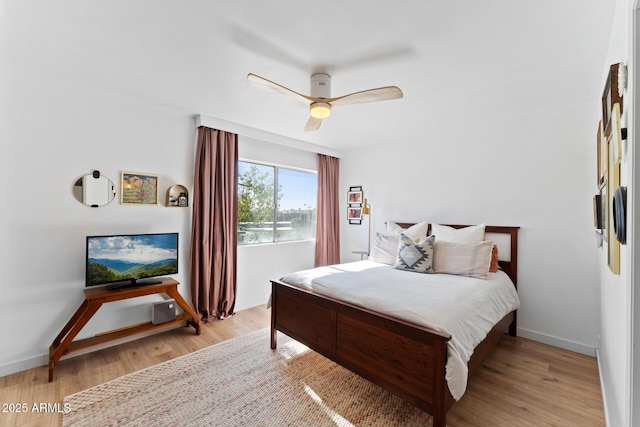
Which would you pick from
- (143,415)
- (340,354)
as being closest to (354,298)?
(340,354)

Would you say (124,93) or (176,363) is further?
(124,93)

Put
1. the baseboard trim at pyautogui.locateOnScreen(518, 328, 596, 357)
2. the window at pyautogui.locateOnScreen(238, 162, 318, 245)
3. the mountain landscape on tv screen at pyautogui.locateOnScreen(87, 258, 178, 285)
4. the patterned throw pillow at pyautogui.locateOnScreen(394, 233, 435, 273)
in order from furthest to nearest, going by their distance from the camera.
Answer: the window at pyautogui.locateOnScreen(238, 162, 318, 245), the patterned throw pillow at pyautogui.locateOnScreen(394, 233, 435, 273), the baseboard trim at pyautogui.locateOnScreen(518, 328, 596, 357), the mountain landscape on tv screen at pyautogui.locateOnScreen(87, 258, 178, 285)

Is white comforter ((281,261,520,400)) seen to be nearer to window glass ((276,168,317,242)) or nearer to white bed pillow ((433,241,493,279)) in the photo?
white bed pillow ((433,241,493,279))

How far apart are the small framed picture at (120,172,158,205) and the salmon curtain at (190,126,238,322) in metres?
0.42

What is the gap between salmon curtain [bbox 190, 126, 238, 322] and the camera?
3330 mm

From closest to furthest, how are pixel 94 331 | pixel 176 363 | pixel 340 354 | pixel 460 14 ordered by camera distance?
pixel 460 14, pixel 340 354, pixel 176 363, pixel 94 331

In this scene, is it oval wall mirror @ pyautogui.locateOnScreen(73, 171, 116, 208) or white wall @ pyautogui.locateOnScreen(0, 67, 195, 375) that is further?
oval wall mirror @ pyautogui.locateOnScreen(73, 171, 116, 208)

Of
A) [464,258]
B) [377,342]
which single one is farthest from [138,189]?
[464,258]

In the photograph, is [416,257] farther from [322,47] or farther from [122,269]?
[122,269]

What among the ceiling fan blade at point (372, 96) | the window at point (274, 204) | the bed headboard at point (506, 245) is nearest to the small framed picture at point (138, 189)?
the window at point (274, 204)

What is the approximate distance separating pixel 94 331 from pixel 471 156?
14.9 ft

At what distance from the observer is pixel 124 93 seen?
2.80m

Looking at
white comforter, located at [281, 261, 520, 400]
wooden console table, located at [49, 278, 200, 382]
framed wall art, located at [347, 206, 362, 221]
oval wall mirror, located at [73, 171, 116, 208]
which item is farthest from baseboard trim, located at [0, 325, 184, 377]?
framed wall art, located at [347, 206, 362, 221]

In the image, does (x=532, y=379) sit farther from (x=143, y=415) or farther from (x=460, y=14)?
(x=143, y=415)
